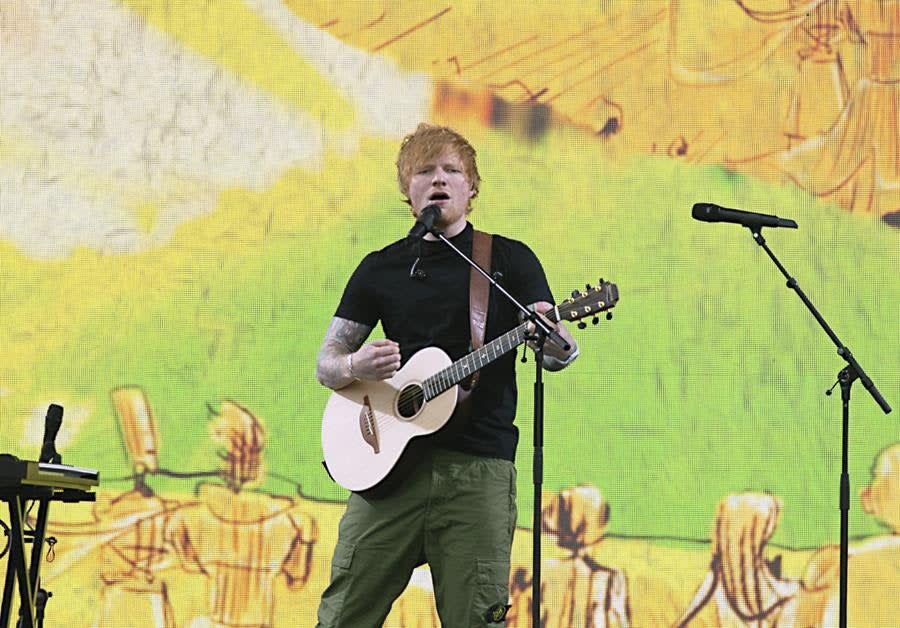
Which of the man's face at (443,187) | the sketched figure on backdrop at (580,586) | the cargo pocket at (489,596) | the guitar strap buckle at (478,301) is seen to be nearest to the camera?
the cargo pocket at (489,596)

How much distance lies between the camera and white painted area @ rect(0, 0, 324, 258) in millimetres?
4645

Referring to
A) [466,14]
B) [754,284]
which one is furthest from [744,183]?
[466,14]

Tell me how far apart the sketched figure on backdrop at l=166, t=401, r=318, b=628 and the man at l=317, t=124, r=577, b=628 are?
4.05ft

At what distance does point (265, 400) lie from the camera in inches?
181

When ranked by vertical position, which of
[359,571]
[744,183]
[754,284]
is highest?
[744,183]

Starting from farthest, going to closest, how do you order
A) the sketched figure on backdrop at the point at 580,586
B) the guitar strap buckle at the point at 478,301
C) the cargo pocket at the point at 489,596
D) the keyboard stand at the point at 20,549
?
the sketched figure on backdrop at the point at 580,586
the guitar strap buckle at the point at 478,301
the cargo pocket at the point at 489,596
the keyboard stand at the point at 20,549

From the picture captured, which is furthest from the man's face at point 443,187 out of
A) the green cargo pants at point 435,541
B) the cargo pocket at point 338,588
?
the cargo pocket at point 338,588

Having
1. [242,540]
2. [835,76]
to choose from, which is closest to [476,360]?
[242,540]

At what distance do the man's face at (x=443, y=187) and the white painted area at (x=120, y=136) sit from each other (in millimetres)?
1297

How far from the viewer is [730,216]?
3365mm

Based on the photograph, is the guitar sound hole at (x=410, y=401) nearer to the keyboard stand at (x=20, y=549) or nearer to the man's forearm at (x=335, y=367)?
the man's forearm at (x=335, y=367)

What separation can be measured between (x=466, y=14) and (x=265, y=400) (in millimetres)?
1437

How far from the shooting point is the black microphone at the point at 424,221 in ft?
10.5

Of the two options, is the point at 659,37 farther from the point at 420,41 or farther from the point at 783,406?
the point at 783,406
